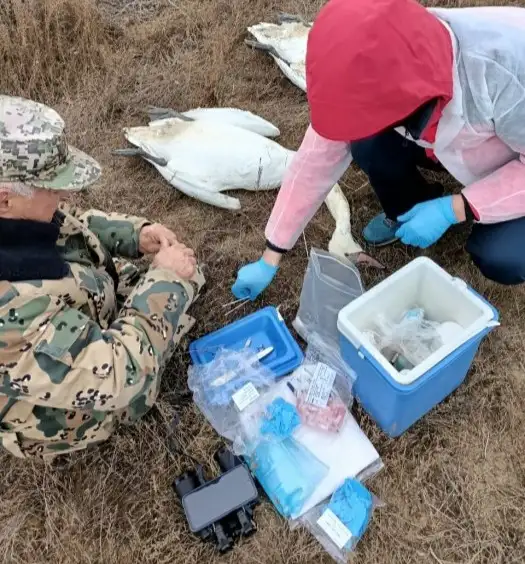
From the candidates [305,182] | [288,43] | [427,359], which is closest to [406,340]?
[427,359]

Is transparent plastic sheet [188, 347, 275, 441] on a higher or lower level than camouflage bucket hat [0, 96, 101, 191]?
lower

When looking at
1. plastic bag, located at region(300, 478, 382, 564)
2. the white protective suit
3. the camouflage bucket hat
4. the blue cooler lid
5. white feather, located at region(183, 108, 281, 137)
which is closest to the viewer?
the camouflage bucket hat

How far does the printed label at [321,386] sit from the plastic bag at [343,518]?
0.86ft

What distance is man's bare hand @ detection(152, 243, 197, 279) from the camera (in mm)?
1876

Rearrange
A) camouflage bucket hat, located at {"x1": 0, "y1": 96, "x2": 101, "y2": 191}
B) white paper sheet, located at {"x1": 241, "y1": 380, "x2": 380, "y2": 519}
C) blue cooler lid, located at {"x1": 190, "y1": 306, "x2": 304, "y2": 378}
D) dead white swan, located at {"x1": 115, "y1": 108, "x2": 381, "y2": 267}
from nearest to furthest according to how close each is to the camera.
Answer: camouflage bucket hat, located at {"x1": 0, "y1": 96, "x2": 101, "y2": 191} < white paper sheet, located at {"x1": 241, "y1": 380, "x2": 380, "y2": 519} < blue cooler lid, located at {"x1": 190, "y1": 306, "x2": 304, "y2": 378} < dead white swan, located at {"x1": 115, "y1": 108, "x2": 381, "y2": 267}

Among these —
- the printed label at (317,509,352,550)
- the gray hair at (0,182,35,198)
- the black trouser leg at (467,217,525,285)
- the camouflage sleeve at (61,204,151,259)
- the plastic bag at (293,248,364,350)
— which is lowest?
the printed label at (317,509,352,550)

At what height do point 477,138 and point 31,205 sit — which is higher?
point 477,138

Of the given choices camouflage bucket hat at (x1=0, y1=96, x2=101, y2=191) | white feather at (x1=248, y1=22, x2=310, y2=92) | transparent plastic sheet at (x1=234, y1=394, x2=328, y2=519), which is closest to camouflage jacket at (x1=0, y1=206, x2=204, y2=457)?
camouflage bucket hat at (x1=0, y1=96, x2=101, y2=191)

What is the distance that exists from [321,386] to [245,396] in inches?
9.9

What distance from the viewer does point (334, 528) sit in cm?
181

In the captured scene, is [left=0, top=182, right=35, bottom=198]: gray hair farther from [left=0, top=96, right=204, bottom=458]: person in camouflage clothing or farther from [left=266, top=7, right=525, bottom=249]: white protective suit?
[left=266, top=7, right=525, bottom=249]: white protective suit

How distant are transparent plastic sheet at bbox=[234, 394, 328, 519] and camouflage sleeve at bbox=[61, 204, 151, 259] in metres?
0.67

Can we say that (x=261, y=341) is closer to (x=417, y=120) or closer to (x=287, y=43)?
(x=417, y=120)

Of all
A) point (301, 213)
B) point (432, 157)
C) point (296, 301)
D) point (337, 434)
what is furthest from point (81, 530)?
point (432, 157)
